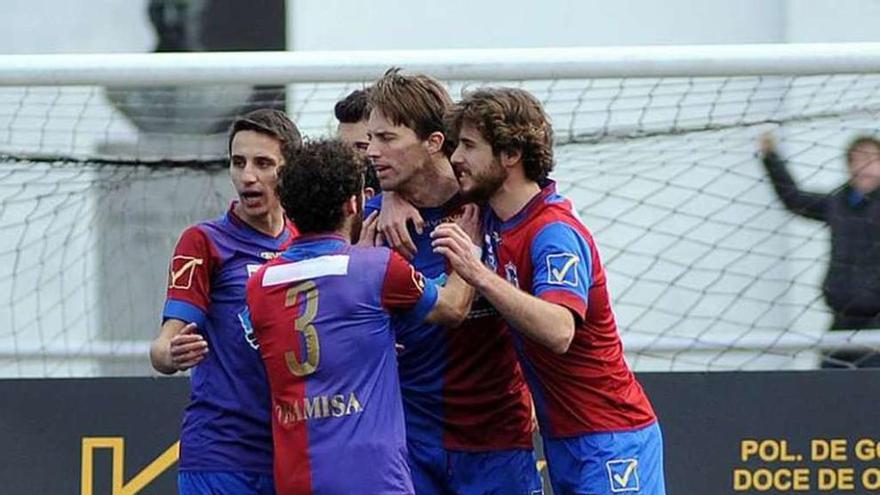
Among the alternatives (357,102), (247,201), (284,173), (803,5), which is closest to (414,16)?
(803,5)

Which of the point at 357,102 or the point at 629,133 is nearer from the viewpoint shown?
the point at 357,102

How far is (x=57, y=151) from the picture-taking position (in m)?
Result: 5.93

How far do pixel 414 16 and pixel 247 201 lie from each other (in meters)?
3.05

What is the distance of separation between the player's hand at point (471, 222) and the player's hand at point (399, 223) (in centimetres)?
11

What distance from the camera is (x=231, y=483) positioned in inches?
178

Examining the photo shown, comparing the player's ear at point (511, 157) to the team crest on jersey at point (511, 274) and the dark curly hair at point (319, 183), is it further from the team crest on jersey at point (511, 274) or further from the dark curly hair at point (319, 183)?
the dark curly hair at point (319, 183)

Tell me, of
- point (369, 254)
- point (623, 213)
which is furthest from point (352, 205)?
point (623, 213)

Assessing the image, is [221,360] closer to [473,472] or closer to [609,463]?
[473,472]

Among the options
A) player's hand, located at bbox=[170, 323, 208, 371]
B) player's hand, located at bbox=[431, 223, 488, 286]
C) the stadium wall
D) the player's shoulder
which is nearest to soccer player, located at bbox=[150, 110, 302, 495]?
player's hand, located at bbox=[170, 323, 208, 371]

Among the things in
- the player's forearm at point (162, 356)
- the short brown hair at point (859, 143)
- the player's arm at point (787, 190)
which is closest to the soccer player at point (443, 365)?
the player's forearm at point (162, 356)

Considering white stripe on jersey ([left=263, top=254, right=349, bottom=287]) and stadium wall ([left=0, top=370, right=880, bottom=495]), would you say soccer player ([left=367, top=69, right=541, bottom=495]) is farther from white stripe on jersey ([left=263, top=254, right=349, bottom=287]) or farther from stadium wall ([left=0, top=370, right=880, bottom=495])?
stadium wall ([left=0, top=370, right=880, bottom=495])

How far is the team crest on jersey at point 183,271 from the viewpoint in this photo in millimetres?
4488

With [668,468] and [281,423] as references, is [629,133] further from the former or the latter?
[281,423]

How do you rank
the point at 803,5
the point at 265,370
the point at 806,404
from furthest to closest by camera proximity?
the point at 803,5
the point at 806,404
the point at 265,370
